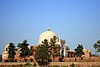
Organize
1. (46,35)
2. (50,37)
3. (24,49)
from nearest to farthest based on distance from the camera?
(24,49) < (50,37) < (46,35)

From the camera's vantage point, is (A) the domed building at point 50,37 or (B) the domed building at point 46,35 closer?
(A) the domed building at point 50,37

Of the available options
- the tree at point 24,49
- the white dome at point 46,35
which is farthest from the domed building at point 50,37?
the tree at point 24,49

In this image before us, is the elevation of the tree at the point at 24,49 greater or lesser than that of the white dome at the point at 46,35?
lesser

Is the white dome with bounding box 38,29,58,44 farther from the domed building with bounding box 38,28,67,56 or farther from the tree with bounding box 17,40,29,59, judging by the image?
the tree with bounding box 17,40,29,59

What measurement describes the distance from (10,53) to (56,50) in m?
10.1

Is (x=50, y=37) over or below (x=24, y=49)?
over

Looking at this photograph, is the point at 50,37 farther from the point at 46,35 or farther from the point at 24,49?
the point at 24,49

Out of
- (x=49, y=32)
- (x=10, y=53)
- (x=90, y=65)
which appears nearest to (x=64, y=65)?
(x=90, y=65)

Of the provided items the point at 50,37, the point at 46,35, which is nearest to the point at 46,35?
the point at 46,35

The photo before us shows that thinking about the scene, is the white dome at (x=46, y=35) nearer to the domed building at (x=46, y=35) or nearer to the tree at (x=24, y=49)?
the domed building at (x=46, y=35)

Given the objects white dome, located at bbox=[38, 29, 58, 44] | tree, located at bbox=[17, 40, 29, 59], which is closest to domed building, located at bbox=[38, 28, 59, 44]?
white dome, located at bbox=[38, 29, 58, 44]

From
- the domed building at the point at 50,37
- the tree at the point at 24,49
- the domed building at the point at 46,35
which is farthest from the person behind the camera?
the domed building at the point at 46,35

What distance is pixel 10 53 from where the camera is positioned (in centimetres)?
4884

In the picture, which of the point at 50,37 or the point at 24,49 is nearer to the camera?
the point at 24,49
